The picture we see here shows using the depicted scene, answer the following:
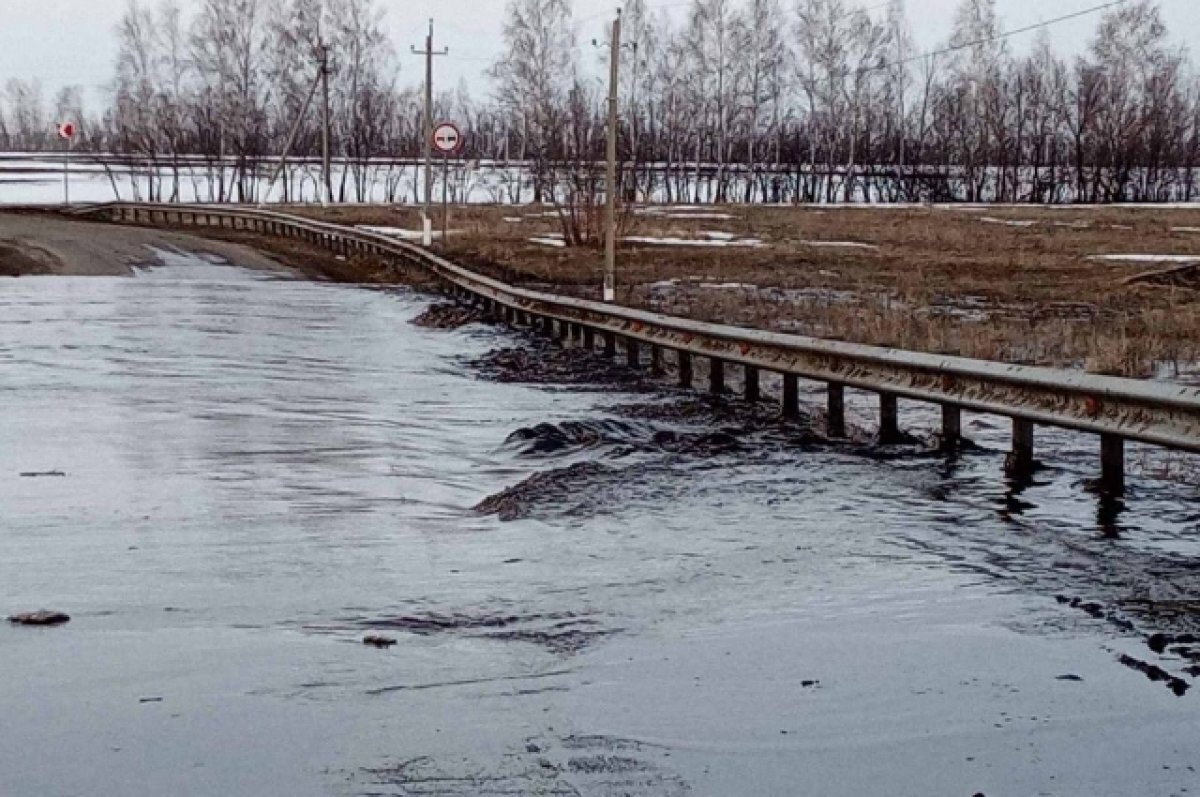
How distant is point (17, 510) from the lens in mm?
10430

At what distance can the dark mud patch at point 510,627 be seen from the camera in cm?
734

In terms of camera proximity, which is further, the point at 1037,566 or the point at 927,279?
the point at 927,279

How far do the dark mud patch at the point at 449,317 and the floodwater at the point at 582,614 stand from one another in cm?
1280

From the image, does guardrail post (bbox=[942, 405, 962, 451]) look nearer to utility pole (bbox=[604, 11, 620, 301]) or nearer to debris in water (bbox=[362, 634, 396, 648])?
debris in water (bbox=[362, 634, 396, 648])

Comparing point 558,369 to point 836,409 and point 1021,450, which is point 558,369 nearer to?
point 836,409

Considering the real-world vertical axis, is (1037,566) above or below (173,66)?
below

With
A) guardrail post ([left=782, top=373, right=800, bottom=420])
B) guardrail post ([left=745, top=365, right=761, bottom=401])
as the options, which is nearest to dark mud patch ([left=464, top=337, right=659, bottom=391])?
guardrail post ([left=745, top=365, right=761, bottom=401])

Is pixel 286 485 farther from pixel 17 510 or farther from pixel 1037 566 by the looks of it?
pixel 1037 566

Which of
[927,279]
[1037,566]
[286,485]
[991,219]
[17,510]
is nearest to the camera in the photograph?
[1037,566]

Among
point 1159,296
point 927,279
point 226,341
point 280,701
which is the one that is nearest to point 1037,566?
point 280,701

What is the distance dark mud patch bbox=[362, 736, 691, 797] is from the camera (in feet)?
17.4

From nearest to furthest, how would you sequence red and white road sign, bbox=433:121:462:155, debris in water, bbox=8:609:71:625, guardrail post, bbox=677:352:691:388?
debris in water, bbox=8:609:71:625 < guardrail post, bbox=677:352:691:388 < red and white road sign, bbox=433:121:462:155

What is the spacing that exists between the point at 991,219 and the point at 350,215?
25889 millimetres

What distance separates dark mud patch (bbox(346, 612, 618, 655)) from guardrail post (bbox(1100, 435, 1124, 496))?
4.48 metres
